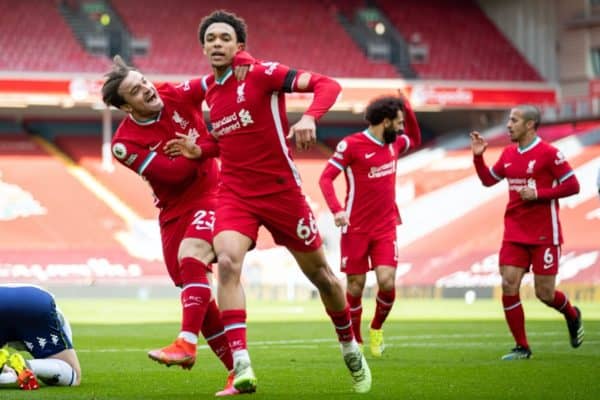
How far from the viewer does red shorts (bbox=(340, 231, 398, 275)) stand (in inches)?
520

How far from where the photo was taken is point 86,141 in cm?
4206

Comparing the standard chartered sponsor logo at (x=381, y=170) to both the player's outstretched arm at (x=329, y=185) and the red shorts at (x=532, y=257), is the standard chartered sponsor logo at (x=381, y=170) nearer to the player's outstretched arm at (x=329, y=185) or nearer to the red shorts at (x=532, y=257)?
the player's outstretched arm at (x=329, y=185)

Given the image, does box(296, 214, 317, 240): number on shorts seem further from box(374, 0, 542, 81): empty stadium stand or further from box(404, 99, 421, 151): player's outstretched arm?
box(374, 0, 542, 81): empty stadium stand

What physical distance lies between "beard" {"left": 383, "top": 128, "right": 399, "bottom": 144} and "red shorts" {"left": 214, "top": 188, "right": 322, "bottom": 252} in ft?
15.3

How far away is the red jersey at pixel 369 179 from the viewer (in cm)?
1335

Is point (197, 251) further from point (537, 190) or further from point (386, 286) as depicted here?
point (537, 190)

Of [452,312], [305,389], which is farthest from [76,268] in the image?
[305,389]

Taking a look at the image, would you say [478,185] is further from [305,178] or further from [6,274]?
[6,274]

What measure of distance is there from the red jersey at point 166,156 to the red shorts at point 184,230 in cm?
5

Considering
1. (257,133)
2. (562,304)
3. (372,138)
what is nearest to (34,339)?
(257,133)

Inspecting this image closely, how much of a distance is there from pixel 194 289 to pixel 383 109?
Answer: 5.05 metres

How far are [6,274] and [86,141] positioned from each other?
913cm

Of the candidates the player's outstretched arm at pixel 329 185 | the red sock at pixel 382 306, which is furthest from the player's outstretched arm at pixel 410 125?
the red sock at pixel 382 306

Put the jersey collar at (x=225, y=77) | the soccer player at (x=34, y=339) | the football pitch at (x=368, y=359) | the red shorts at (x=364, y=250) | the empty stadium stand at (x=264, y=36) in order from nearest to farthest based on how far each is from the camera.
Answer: the jersey collar at (x=225, y=77) → the football pitch at (x=368, y=359) → the soccer player at (x=34, y=339) → the red shorts at (x=364, y=250) → the empty stadium stand at (x=264, y=36)
